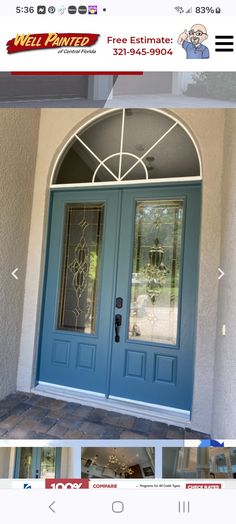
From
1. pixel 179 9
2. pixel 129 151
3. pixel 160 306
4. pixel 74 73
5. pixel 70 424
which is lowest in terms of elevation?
pixel 70 424

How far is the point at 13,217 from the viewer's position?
8.85 ft

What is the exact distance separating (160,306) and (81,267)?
0.88 m

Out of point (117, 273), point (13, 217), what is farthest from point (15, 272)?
point (117, 273)

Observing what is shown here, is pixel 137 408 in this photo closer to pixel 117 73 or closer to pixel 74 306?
pixel 74 306

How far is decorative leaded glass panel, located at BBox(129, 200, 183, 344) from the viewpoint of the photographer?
259cm

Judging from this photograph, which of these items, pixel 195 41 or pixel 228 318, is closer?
pixel 195 41

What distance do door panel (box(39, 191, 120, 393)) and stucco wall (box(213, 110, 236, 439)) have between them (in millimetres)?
1055

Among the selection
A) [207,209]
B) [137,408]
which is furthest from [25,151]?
[137,408]

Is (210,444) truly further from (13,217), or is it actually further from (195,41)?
(13,217)

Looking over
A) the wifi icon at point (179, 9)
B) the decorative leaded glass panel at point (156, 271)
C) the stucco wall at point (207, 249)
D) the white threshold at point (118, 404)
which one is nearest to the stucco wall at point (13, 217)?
the white threshold at point (118, 404)

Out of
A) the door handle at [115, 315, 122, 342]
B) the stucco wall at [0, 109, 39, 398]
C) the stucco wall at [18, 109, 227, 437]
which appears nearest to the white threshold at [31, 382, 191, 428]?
the stucco wall at [18, 109, 227, 437]

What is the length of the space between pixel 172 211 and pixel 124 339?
4.17 feet

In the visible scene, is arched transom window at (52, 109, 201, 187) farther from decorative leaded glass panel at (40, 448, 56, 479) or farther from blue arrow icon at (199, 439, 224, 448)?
decorative leaded glass panel at (40, 448, 56, 479)

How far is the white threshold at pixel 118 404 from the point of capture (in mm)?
2418
